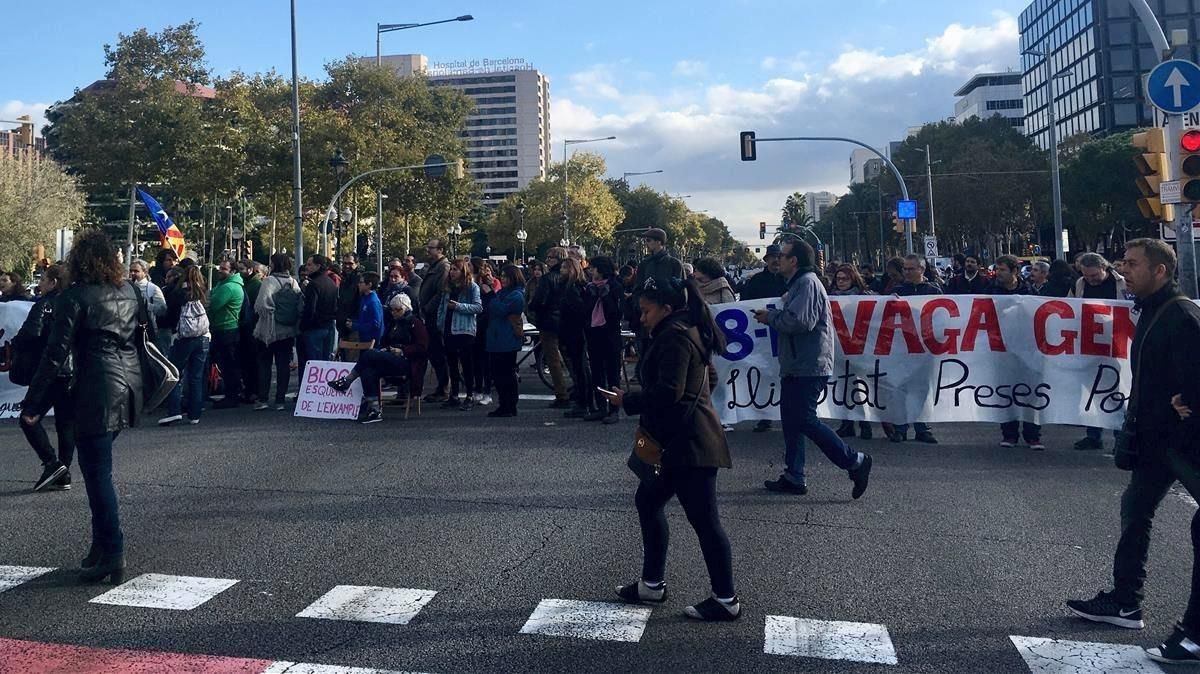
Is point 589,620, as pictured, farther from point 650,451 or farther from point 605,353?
point 605,353

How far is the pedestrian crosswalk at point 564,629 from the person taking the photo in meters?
4.62

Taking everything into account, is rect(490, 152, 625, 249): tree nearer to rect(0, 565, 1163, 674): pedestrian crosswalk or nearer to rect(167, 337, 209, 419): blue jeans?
rect(167, 337, 209, 419): blue jeans

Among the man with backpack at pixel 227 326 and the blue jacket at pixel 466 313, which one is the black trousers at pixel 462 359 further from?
the man with backpack at pixel 227 326

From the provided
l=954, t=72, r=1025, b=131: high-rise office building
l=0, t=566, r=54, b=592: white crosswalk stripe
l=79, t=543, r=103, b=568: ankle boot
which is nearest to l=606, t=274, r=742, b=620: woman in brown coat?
l=79, t=543, r=103, b=568: ankle boot

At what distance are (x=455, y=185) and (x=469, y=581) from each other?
1812 inches

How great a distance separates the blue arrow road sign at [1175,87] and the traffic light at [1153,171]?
2.03ft

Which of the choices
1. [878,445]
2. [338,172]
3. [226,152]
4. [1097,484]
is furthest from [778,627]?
[226,152]

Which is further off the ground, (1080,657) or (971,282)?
(971,282)

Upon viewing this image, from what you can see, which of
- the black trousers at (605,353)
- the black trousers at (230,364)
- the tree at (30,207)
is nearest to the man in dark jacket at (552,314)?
the black trousers at (605,353)

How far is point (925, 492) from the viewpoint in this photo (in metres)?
8.11

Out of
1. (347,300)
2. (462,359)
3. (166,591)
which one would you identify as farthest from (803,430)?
(347,300)

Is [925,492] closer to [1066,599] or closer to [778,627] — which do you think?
[1066,599]

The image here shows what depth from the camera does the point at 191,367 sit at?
39.2ft

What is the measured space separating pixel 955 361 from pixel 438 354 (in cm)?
622
